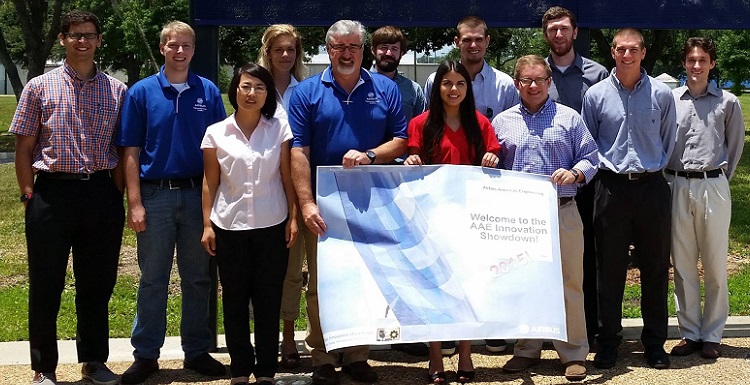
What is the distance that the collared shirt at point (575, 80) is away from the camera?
20.0ft

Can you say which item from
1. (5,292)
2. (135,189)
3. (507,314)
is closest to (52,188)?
(135,189)

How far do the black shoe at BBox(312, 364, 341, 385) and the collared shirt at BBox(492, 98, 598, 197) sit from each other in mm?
1691

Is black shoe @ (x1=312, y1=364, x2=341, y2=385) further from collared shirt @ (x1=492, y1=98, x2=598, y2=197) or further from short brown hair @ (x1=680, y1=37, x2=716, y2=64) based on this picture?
short brown hair @ (x1=680, y1=37, x2=716, y2=64)

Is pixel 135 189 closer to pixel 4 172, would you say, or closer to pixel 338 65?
pixel 338 65

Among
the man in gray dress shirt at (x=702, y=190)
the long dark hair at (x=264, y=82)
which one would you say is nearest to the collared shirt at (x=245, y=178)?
the long dark hair at (x=264, y=82)

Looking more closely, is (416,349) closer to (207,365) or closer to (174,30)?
(207,365)

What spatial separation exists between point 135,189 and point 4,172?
1480 cm

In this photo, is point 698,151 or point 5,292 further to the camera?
point 5,292

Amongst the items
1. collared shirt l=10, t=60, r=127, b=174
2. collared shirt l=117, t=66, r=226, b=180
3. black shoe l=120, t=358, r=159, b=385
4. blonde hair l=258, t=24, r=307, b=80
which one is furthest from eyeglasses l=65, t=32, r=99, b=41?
black shoe l=120, t=358, r=159, b=385

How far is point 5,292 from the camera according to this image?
8.16 metres

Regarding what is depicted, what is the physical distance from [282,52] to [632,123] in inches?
90.2

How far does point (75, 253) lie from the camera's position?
5.43 m

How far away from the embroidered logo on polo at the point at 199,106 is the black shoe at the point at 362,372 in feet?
6.01

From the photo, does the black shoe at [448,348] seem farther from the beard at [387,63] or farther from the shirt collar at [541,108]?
the beard at [387,63]
